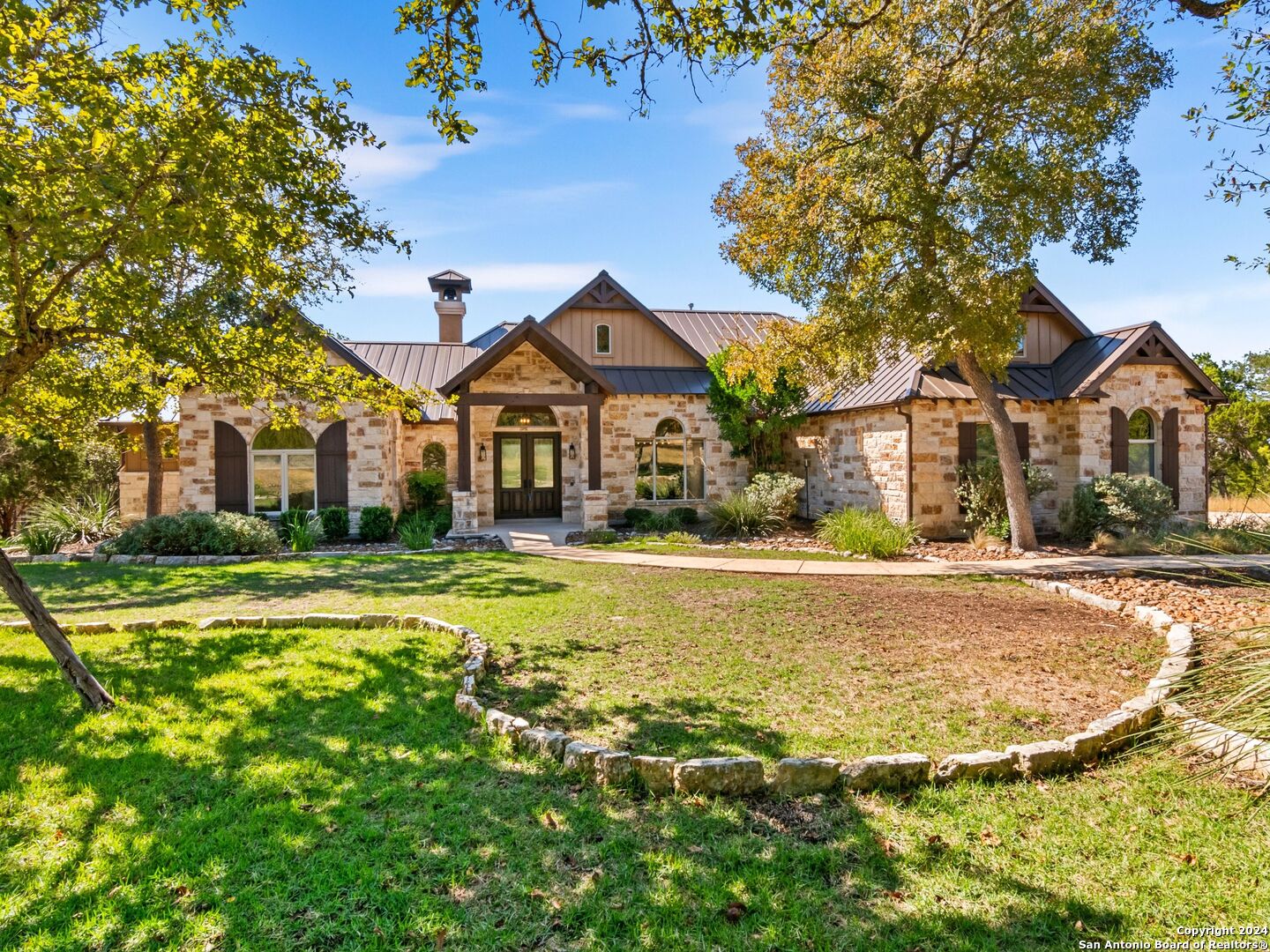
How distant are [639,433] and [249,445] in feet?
30.0

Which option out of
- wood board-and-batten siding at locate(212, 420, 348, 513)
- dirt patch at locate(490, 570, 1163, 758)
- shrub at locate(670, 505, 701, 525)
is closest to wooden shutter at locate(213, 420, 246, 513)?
wood board-and-batten siding at locate(212, 420, 348, 513)

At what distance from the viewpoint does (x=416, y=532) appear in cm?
1359

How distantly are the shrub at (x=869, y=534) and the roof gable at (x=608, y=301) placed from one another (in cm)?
761

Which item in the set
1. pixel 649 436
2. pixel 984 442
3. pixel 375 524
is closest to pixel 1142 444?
pixel 984 442

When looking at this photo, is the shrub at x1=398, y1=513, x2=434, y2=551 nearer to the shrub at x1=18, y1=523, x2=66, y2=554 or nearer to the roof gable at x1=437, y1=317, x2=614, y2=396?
the roof gable at x1=437, y1=317, x2=614, y2=396

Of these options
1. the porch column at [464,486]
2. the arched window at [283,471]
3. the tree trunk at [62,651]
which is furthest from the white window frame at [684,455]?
the tree trunk at [62,651]

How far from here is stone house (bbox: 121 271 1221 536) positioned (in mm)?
14172

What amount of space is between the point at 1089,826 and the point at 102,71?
7902mm

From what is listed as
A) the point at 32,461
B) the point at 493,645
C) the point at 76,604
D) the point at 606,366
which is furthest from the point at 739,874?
the point at 32,461

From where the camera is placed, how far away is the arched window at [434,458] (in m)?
17.4

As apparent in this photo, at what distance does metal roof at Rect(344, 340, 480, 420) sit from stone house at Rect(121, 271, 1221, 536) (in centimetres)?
13

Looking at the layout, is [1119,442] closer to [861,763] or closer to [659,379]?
[659,379]

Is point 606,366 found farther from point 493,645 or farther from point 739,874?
point 739,874

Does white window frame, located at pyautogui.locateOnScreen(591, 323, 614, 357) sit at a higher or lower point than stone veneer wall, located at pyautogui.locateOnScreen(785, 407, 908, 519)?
higher
